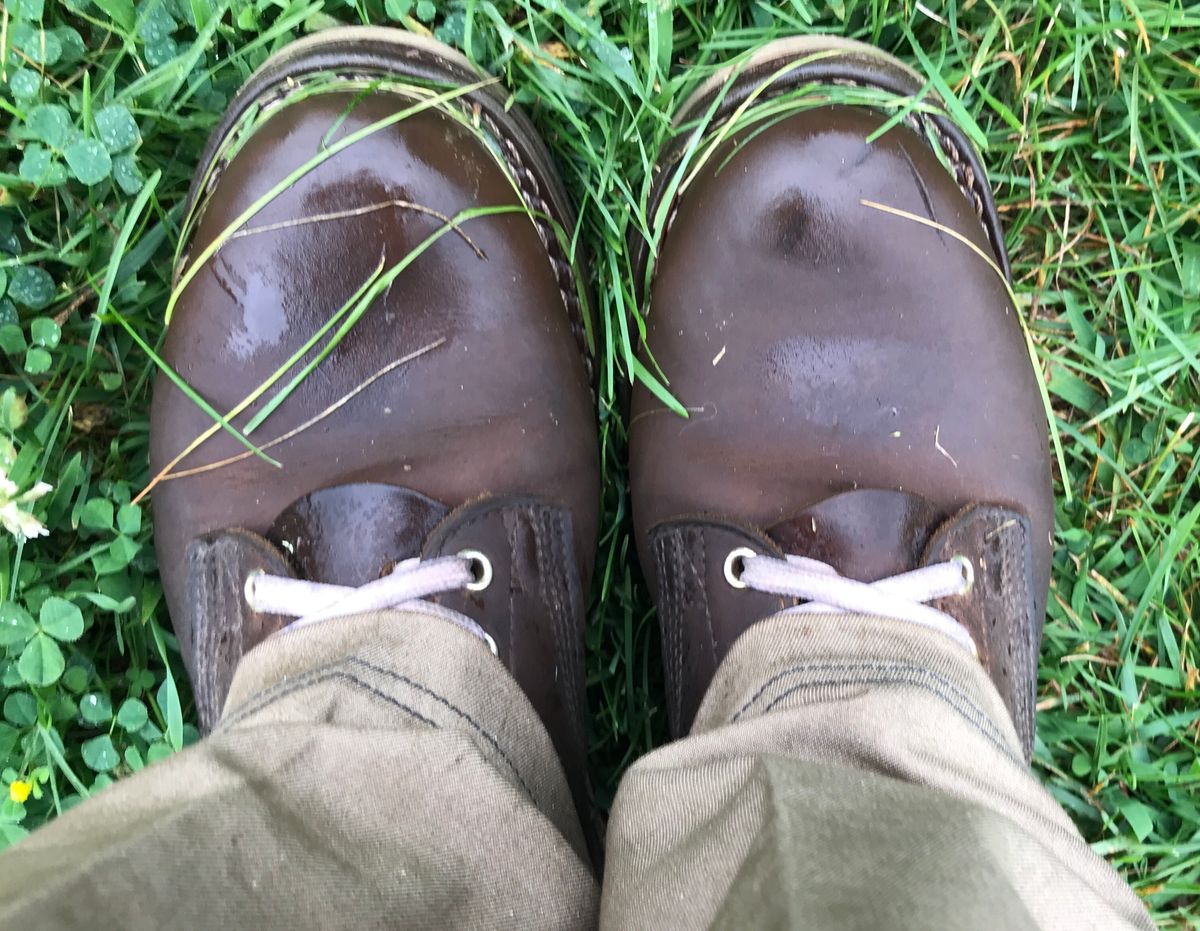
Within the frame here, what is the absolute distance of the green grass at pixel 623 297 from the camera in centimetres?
123

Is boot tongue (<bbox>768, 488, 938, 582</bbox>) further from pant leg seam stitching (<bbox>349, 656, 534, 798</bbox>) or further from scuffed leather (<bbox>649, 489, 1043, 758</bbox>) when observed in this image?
pant leg seam stitching (<bbox>349, 656, 534, 798</bbox>)

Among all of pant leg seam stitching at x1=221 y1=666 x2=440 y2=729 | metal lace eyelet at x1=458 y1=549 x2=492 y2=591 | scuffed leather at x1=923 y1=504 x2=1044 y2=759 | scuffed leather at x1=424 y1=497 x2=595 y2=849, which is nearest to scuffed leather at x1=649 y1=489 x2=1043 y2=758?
scuffed leather at x1=923 y1=504 x2=1044 y2=759

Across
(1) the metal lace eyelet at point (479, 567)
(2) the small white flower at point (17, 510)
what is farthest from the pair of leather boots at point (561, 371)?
(2) the small white flower at point (17, 510)

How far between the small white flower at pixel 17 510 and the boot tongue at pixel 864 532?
87 cm

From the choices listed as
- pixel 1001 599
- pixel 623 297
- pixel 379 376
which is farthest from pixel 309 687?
pixel 1001 599

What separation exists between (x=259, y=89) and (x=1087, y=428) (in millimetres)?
1149

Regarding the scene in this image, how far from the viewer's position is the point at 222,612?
3.71 ft

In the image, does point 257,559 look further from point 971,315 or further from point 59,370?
point 971,315

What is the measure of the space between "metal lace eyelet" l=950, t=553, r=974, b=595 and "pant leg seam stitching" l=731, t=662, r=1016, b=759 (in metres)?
0.21

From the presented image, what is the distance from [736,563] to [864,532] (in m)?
0.15

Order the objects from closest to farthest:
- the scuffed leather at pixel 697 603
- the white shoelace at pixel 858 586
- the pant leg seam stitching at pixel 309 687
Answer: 1. the pant leg seam stitching at pixel 309 687
2. the white shoelace at pixel 858 586
3. the scuffed leather at pixel 697 603

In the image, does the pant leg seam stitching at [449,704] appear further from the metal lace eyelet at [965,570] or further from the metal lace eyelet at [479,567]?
the metal lace eyelet at [965,570]

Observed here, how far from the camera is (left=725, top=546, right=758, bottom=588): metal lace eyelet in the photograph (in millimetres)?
1148

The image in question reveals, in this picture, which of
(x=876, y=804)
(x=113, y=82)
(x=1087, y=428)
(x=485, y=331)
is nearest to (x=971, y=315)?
(x=1087, y=428)
